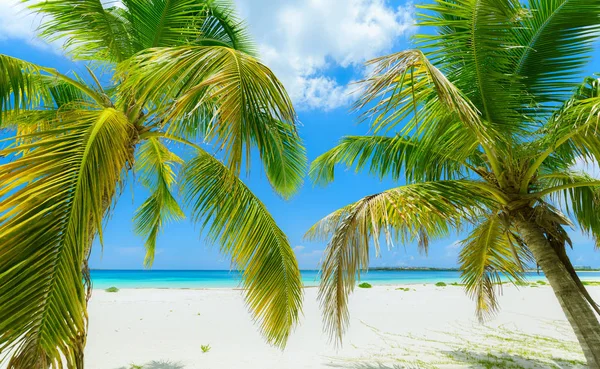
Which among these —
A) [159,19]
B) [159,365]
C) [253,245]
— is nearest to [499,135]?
[253,245]

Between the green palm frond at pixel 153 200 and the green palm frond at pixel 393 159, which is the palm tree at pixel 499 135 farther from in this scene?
the green palm frond at pixel 153 200

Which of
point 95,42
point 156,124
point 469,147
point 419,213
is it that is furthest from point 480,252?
point 95,42

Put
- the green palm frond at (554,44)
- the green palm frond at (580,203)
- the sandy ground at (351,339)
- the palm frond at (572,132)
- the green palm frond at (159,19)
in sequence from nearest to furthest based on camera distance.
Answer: the palm frond at (572,132), the green palm frond at (554,44), the green palm frond at (159,19), the green palm frond at (580,203), the sandy ground at (351,339)

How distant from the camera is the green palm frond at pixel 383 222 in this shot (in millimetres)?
3777

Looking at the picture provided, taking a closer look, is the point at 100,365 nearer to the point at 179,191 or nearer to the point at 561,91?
the point at 179,191

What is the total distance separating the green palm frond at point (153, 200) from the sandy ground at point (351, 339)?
6.04 ft

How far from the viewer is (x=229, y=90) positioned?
228cm

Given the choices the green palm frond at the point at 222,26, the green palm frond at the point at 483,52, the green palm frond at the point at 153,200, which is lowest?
the green palm frond at the point at 153,200

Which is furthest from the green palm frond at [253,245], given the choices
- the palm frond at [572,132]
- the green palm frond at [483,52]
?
the palm frond at [572,132]

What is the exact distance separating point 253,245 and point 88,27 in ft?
9.99

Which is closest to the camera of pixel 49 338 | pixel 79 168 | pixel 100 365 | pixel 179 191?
pixel 49 338

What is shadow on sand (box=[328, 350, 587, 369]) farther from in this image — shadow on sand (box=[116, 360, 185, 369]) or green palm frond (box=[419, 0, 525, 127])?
green palm frond (box=[419, 0, 525, 127])

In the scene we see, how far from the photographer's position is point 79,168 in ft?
7.21

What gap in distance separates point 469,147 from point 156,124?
345cm
